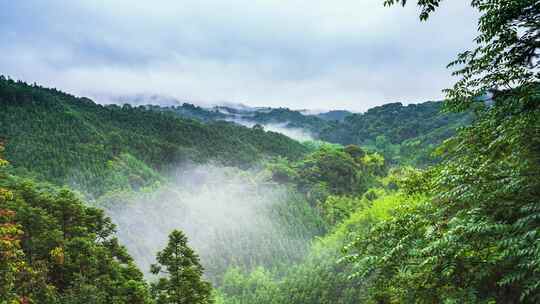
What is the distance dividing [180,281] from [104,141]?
407ft

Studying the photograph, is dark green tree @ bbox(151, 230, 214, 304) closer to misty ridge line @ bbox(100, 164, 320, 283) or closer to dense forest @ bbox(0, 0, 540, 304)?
dense forest @ bbox(0, 0, 540, 304)

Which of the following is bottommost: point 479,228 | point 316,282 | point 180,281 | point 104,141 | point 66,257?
point 316,282

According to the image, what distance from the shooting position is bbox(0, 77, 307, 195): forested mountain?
110m

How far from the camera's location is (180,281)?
2441 centimetres

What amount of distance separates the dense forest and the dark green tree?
85 mm

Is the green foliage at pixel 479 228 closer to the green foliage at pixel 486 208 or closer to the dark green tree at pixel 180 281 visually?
the green foliage at pixel 486 208

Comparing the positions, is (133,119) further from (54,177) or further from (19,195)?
(19,195)

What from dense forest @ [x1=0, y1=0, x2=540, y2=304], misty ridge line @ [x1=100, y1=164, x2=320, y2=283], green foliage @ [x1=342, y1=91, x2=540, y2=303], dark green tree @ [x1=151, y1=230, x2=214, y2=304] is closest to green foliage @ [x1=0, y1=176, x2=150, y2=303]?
dense forest @ [x1=0, y1=0, x2=540, y2=304]

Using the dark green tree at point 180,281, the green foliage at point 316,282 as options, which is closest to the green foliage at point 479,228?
the dark green tree at point 180,281

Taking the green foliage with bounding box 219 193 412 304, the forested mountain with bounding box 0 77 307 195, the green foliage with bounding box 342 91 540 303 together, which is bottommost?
the green foliage with bounding box 219 193 412 304

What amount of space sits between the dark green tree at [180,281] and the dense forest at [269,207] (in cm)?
8

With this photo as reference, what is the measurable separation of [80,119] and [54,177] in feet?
155

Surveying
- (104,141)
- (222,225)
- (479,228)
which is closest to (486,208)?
(479,228)

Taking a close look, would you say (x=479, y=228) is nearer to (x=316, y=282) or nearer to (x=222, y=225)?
(x=316, y=282)
